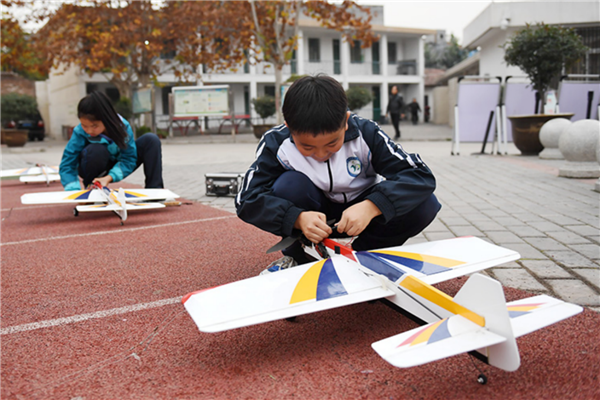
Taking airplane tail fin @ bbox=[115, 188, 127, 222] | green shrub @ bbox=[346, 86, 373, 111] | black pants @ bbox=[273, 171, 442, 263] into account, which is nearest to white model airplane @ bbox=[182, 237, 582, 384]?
black pants @ bbox=[273, 171, 442, 263]

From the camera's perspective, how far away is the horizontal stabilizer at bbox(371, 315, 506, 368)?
1.28 metres

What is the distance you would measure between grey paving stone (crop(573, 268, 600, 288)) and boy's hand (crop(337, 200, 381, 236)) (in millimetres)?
1217

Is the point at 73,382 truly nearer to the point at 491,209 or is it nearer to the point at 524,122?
the point at 491,209

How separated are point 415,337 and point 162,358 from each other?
0.94 metres

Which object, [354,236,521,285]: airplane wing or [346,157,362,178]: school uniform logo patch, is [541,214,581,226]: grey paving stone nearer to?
[354,236,521,285]: airplane wing

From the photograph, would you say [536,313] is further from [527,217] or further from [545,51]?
[545,51]

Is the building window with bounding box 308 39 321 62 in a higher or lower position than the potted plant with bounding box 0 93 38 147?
higher

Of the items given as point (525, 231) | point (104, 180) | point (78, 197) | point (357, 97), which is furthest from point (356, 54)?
point (525, 231)

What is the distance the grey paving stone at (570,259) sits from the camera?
2.75m

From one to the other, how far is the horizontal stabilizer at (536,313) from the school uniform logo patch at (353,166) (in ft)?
3.53

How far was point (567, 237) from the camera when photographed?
3398mm

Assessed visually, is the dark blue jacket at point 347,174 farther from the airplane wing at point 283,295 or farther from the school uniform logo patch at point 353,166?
the airplane wing at point 283,295

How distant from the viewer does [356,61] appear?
1366 inches

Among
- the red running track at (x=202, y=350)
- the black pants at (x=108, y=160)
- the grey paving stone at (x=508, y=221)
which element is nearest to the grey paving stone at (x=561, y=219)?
the grey paving stone at (x=508, y=221)
